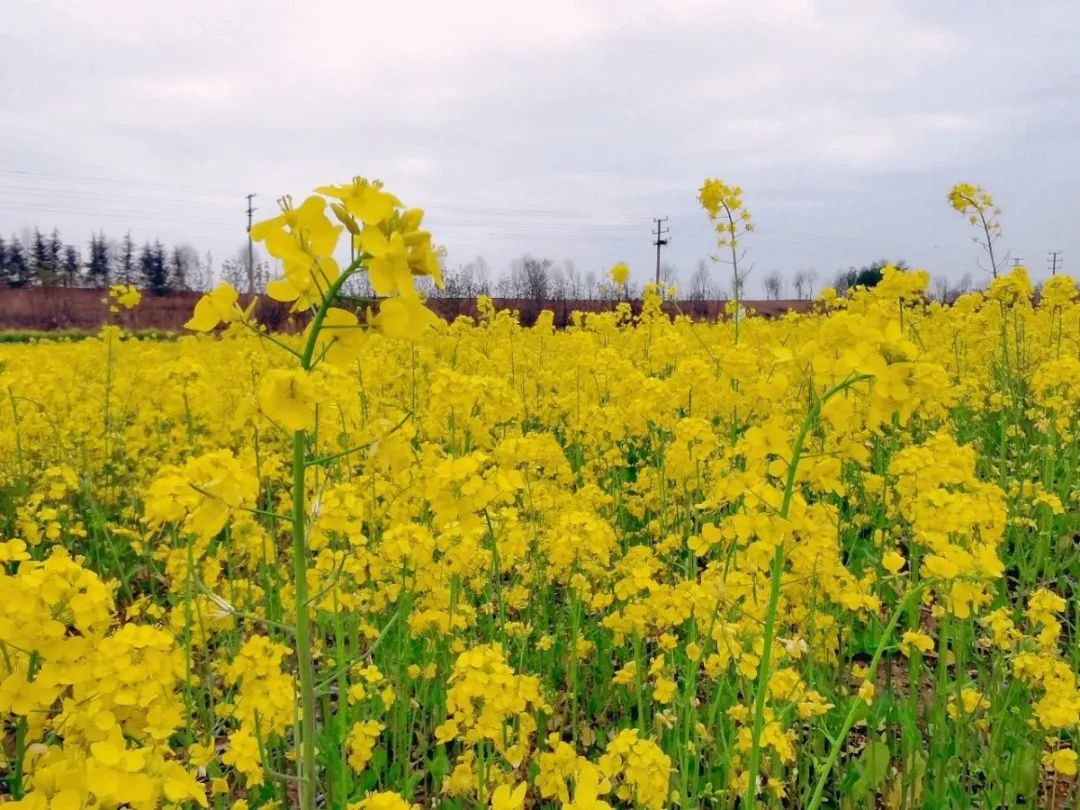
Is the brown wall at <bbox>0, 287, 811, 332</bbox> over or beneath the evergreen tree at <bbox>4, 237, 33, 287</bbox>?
beneath

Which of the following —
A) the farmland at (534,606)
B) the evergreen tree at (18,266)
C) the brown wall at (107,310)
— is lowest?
the farmland at (534,606)

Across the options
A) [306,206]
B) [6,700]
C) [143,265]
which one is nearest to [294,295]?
[306,206]

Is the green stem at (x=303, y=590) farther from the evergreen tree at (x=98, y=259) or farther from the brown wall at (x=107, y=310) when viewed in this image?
the evergreen tree at (x=98, y=259)

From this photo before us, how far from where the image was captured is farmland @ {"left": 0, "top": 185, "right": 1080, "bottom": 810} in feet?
4.49

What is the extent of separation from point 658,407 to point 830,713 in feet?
4.95

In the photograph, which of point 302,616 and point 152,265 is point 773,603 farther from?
point 152,265

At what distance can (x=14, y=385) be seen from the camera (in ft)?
16.9

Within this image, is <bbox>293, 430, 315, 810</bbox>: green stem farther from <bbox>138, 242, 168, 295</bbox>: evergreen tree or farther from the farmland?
<bbox>138, 242, 168, 295</bbox>: evergreen tree

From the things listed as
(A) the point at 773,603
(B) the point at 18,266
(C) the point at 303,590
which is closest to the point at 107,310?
(C) the point at 303,590

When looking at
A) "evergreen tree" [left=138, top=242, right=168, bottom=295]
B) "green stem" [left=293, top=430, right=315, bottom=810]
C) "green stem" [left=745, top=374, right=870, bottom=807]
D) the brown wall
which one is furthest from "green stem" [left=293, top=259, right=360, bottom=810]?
"evergreen tree" [left=138, top=242, right=168, bottom=295]

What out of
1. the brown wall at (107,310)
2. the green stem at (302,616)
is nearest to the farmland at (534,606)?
the green stem at (302,616)

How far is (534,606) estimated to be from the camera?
367 cm

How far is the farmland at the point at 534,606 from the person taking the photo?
1369 millimetres

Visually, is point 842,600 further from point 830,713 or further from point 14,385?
point 14,385
